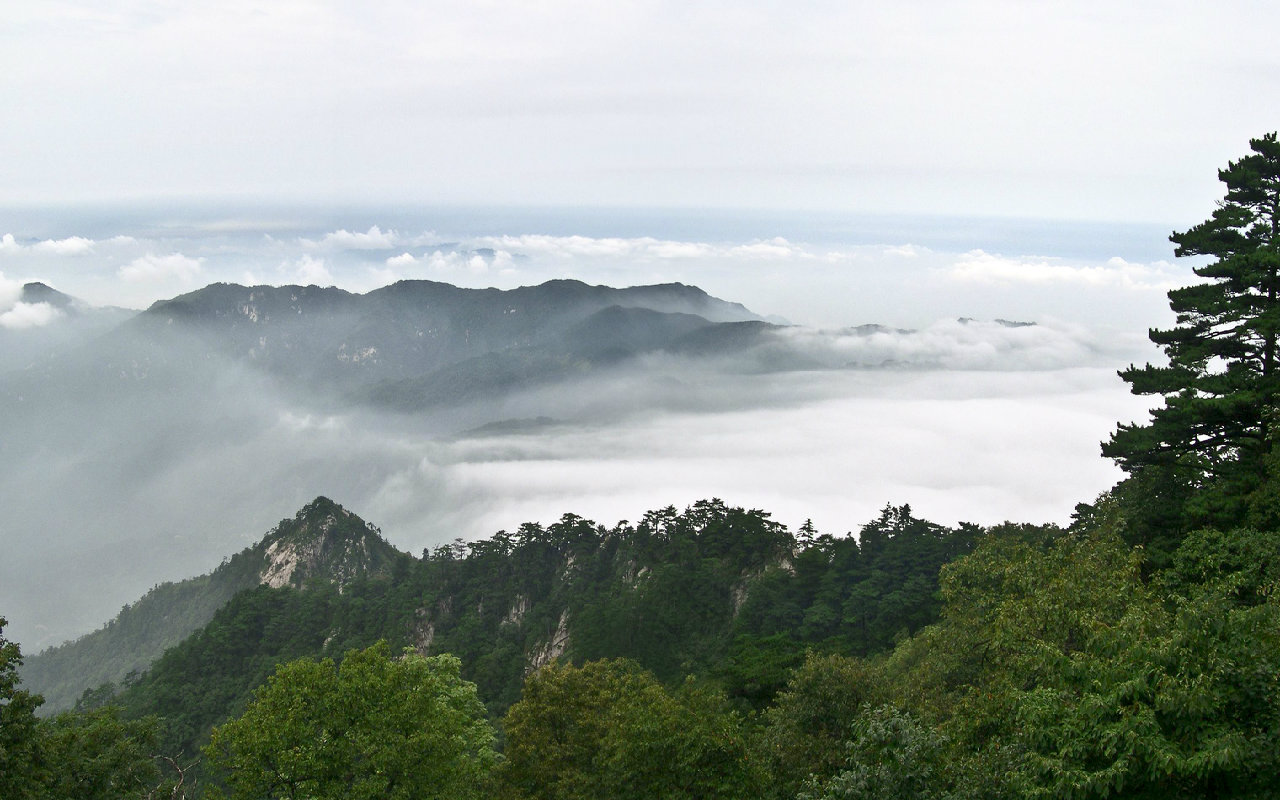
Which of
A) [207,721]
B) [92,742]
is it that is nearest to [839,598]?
[92,742]

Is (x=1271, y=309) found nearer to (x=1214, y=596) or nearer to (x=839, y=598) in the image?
(x=1214, y=596)

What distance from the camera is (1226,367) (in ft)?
89.0

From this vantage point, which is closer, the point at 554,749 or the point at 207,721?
the point at 554,749

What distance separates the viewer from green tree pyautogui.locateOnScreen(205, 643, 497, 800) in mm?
19719

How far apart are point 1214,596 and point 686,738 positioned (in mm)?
11735

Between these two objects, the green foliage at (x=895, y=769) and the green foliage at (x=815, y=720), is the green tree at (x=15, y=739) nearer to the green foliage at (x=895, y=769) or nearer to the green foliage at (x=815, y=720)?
the green foliage at (x=895, y=769)

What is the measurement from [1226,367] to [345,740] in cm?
2903

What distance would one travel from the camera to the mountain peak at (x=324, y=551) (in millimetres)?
114188

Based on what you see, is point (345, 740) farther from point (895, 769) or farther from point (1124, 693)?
point (1124, 693)

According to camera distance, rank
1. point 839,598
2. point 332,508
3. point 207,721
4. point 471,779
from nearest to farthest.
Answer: point 471,779
point 839,598
point 207,721
point 332,508

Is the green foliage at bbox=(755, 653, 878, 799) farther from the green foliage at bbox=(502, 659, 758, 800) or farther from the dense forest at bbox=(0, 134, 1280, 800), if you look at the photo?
the green foliage at bbox=(502, 659, 758, 800)

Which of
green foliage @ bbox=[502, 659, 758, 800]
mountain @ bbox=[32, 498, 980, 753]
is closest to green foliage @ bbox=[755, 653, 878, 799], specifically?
green foliage @ bbox=[502, 659, 758, 800]

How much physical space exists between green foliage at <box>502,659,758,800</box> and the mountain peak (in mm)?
91937

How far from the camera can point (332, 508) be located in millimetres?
121688
